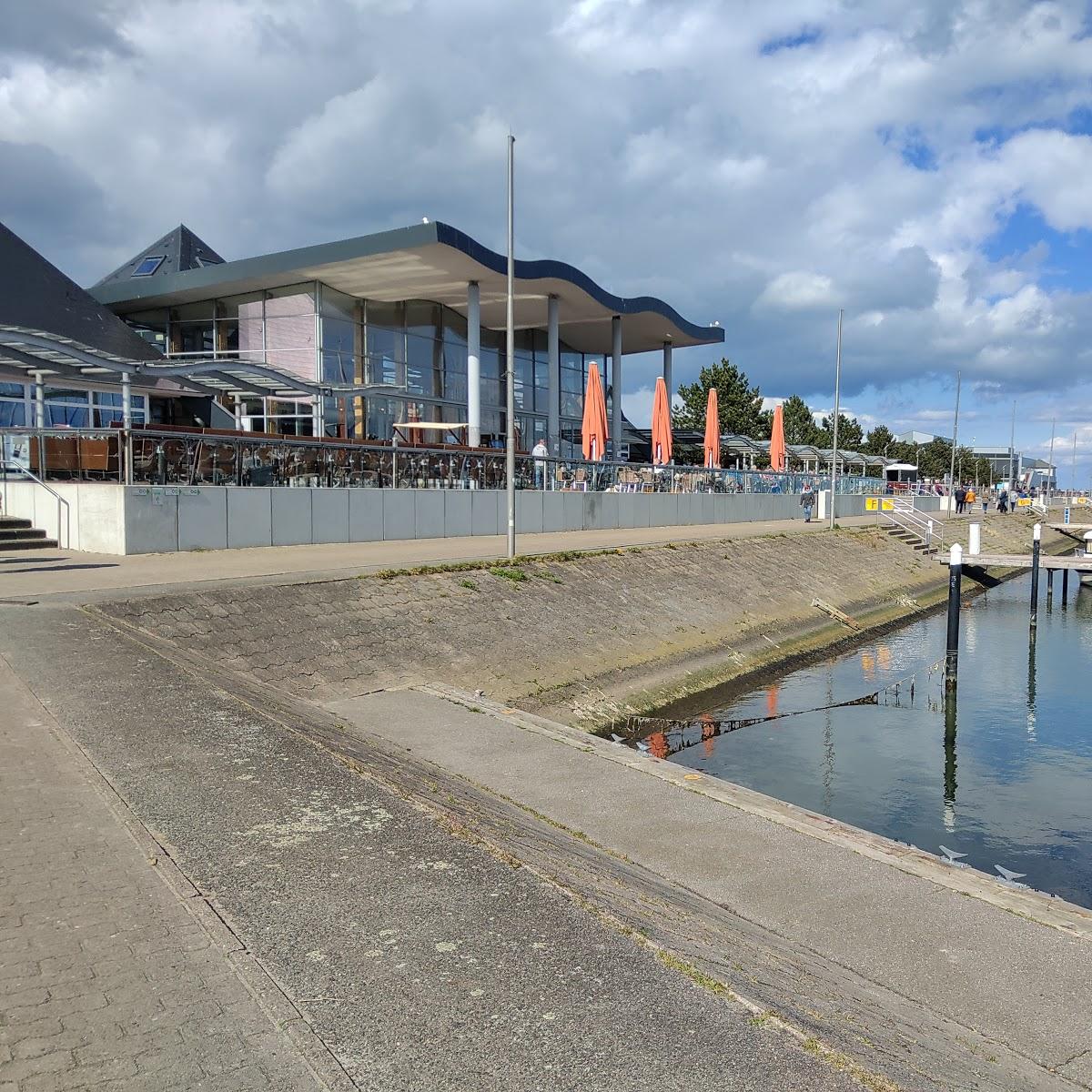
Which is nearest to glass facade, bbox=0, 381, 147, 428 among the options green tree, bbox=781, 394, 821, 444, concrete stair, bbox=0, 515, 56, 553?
concrete stair, bbox=0, 515, 56, 553

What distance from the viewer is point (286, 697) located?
32.3ft

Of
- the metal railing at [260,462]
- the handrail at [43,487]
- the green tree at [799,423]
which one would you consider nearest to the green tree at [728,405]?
the green tree at [799,423]

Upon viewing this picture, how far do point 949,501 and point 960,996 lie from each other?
54.5m

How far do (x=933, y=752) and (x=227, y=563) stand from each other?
1195 centimetres

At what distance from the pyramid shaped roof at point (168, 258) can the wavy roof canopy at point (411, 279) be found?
8.77 ft

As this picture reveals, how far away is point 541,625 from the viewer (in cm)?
1688

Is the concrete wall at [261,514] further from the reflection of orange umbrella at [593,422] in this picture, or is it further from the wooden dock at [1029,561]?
the wooden dock at [1029,561]

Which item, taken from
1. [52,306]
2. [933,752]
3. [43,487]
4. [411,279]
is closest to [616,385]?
[411,279]

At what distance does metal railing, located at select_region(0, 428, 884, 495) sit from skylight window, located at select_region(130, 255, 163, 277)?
23.8 metres

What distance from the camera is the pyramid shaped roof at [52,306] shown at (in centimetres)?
3300

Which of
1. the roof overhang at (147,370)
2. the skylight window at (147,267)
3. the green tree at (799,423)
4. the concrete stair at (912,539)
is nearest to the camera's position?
the roof overhang at (147,370)

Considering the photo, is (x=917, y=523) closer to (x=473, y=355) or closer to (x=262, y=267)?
(x=473, y=355)

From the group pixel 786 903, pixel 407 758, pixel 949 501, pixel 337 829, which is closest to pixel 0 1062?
pixel 337 829

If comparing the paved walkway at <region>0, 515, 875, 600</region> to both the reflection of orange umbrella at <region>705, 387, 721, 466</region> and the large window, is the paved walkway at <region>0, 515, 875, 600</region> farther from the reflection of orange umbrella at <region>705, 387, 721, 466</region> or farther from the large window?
the reflection of orange umbrella at <region>705, 387, 721, 466</region>
